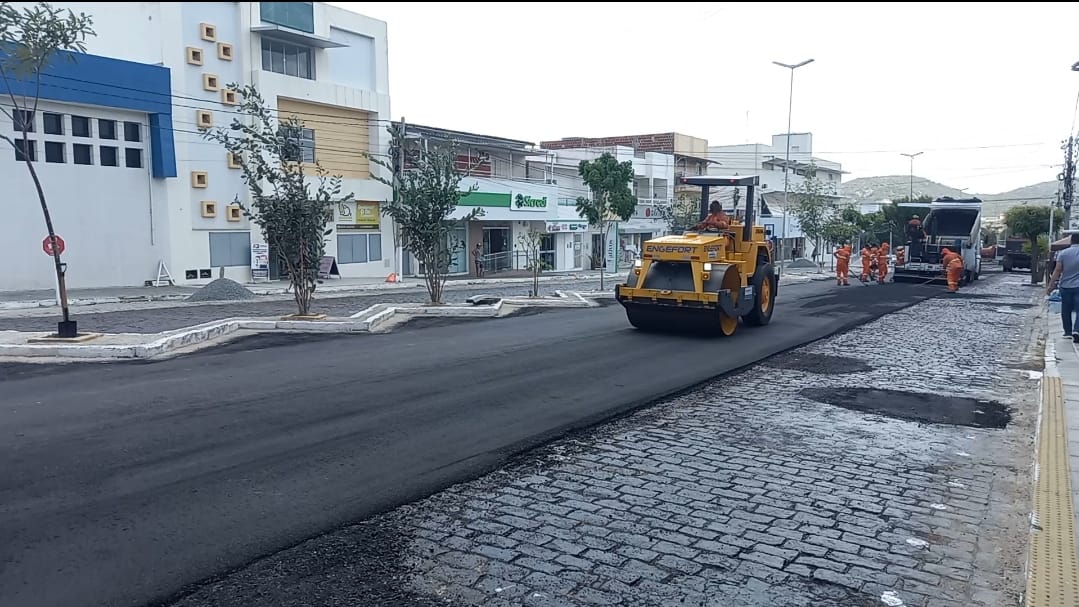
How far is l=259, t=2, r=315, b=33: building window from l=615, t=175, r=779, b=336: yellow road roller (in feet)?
68.3

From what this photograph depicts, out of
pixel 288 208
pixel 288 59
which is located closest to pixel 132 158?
pixel 288 59

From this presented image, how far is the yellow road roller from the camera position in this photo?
13211 millimetres

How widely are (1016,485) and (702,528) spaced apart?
9.14 ft

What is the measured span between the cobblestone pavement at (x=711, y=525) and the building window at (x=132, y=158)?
75.1 ft

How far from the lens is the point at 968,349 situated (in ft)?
43.1

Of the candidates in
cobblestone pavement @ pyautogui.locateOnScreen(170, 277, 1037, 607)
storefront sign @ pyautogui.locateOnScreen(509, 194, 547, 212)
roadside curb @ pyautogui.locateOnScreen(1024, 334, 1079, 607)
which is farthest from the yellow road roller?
storefront sign @ pyautogui.locateOnScreen(509, 194, 547, 212)

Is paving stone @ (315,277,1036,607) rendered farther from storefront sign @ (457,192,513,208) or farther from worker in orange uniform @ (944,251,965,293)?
storefront sign @ (457,192,513,208)

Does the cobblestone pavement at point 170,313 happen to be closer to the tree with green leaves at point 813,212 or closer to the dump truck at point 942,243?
the dump truck at point 942,243

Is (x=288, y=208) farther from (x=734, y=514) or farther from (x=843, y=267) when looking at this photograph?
(x=843, y=267)

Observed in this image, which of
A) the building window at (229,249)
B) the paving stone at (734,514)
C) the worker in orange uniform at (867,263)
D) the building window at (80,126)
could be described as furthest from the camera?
the worker in orange uniform at (867,263)

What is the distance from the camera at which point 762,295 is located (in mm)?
15289

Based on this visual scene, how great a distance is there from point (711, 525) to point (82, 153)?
24904mm

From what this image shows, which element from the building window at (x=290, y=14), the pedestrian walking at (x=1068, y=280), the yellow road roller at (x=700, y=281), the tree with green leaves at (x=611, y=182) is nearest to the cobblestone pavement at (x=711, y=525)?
the yellow road roller at (x=700, y=281)

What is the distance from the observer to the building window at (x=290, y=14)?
29.6 meters
